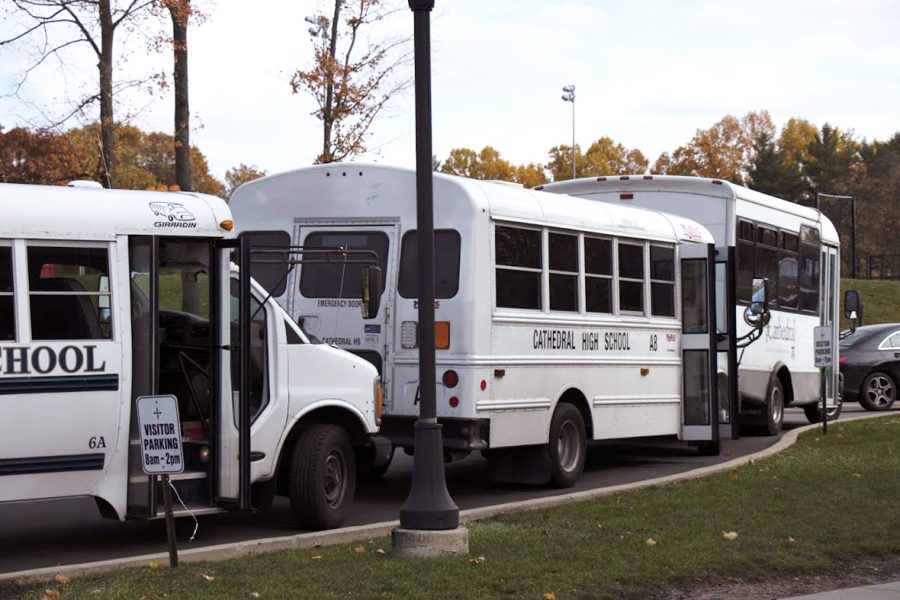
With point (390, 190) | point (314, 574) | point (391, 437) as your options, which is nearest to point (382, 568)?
point (314, 574)

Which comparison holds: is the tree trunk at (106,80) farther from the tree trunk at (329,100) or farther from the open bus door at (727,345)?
the open bus door at (727,345)

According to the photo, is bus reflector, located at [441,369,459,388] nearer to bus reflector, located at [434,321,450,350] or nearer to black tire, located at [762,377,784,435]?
bus reflector, located at [434,321,450,350]

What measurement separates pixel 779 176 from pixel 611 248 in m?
76.8

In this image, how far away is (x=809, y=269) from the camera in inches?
851

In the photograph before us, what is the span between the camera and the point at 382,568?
8.73m

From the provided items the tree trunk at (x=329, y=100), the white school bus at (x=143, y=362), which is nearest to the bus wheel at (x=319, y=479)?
the white school bus at (x=143, y=362)

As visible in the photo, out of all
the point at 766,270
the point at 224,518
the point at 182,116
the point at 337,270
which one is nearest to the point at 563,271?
the point at 337,270

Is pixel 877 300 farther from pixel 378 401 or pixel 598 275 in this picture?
pixel 378 401

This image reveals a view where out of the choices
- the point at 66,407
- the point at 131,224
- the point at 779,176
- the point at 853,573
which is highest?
the point at 779,176

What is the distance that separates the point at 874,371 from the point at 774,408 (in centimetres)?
648

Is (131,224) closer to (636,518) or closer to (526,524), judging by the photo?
(526,524)

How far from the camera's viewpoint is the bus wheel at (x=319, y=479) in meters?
10.9

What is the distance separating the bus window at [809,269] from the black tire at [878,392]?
14.2 ft

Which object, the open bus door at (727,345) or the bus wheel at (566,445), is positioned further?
the open bus door at (727,345)
